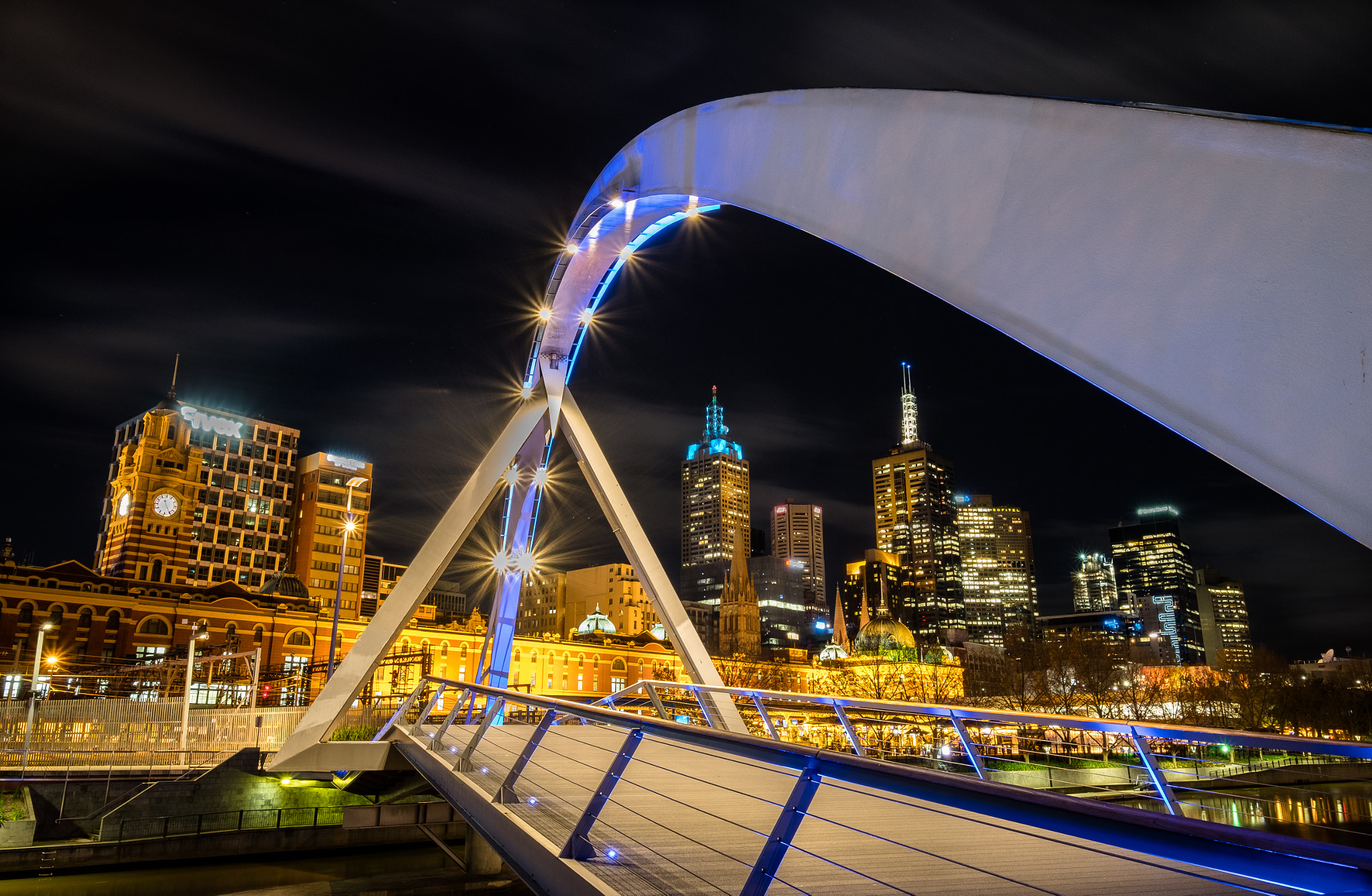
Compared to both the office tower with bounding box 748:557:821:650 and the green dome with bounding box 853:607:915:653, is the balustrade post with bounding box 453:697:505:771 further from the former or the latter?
the office tower with bounding box 748:557:821:650

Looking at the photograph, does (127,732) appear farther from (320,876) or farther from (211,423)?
(211,423)

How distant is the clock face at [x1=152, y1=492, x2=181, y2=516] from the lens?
84938 mm

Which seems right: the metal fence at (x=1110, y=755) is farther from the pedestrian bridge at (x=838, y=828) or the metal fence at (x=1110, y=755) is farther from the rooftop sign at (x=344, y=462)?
the rooftop sign at (x=344, y=462)

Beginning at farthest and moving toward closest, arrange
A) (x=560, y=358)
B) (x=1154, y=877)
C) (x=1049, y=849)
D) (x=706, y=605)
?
(x=706, y=605) < (x=560, y=358) < (x=1049, y=849) < (x=1154, y=877)

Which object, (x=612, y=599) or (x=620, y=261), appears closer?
(x=620, y=261)

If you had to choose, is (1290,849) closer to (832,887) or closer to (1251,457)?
(1251,457)

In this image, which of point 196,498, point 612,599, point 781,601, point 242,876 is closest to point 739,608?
point 612,599

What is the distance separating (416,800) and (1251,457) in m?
23.3

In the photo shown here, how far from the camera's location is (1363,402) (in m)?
2.32

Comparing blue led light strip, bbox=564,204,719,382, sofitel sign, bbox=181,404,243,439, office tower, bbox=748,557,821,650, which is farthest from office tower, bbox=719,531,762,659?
blue led light strip, bbox=564,204,719,382

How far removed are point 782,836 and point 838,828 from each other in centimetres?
327

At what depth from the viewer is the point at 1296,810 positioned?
1201 inches

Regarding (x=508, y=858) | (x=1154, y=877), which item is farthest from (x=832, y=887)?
(x=508, y=858)

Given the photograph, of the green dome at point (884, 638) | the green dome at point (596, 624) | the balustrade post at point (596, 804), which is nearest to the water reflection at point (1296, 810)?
the balustrade post at point (596, 804)
